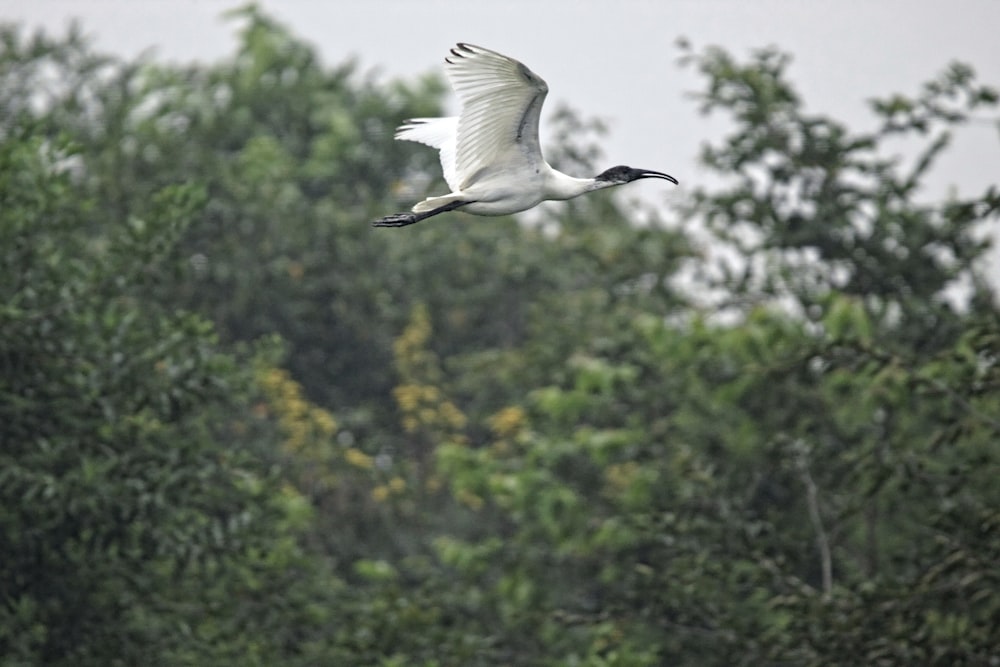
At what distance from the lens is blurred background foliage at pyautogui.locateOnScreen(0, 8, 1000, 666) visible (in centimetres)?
1220

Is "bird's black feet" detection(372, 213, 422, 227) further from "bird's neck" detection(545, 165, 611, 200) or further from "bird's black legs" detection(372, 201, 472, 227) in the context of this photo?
"bird's neck" detection(545, 165, 611, 200)

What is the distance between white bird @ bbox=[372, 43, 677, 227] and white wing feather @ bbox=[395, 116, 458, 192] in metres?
0.58

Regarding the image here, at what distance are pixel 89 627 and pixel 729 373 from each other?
5366mm

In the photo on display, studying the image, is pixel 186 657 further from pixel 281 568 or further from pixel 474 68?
pixel 474 68

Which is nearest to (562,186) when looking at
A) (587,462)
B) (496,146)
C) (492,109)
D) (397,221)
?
(496,146)

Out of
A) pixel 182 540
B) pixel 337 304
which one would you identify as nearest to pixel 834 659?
pixel 182 540

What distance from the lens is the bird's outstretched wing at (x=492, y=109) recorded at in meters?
9.35

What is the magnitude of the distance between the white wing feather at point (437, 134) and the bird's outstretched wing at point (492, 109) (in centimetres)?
82

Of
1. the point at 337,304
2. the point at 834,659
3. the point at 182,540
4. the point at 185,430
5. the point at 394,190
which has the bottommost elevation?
the point at 834,659

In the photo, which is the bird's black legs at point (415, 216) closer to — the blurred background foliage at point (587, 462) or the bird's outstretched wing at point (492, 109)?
the bird's outstretched wing at point (492, 109)

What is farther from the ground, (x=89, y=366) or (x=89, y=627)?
(x=89, y=366)

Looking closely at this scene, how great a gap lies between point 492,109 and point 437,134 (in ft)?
5.93

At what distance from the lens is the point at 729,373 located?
1571 cm

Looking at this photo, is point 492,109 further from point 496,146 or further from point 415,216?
point 415,216
